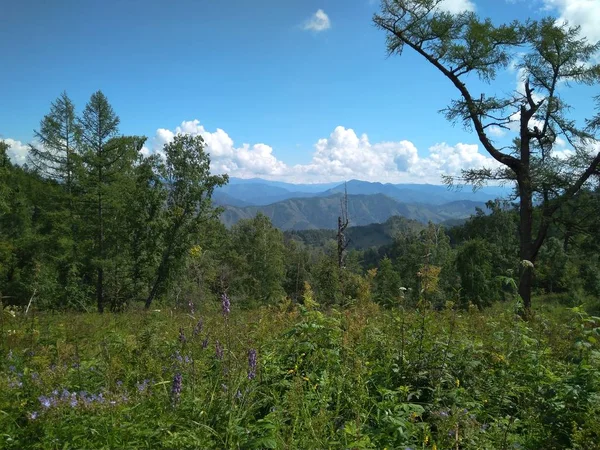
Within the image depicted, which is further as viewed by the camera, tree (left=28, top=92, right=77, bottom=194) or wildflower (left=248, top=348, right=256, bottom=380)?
tree (left=28, top=92, right=77, bottom=194)

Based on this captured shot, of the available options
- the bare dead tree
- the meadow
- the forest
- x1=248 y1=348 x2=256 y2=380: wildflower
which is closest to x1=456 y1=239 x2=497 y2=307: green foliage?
the forest

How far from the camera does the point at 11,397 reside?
114 inches

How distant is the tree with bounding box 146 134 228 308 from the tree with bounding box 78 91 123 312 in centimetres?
338

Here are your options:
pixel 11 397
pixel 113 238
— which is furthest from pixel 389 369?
pixel 113 238

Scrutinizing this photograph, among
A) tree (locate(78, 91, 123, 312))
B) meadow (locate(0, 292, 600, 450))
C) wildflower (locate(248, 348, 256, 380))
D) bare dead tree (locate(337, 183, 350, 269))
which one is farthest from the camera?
tree (locate(78, 91, 123, 312))

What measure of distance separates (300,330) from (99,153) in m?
23.6

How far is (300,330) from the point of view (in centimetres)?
432

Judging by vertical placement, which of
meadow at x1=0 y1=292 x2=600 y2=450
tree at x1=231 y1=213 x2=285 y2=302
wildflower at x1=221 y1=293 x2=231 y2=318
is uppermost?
wildflower at x1=221 y1=293 x2=231 y2=318

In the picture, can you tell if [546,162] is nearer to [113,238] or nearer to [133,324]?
[133,324]

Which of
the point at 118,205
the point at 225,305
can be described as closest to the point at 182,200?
the point at 118,205

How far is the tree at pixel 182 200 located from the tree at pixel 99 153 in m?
3.38

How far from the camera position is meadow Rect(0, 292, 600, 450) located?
8.38 ft

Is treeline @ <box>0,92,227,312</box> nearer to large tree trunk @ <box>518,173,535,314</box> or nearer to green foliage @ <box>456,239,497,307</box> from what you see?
large tree trunk @ <box>518,173,535,314</box>

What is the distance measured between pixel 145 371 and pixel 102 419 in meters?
1.26
